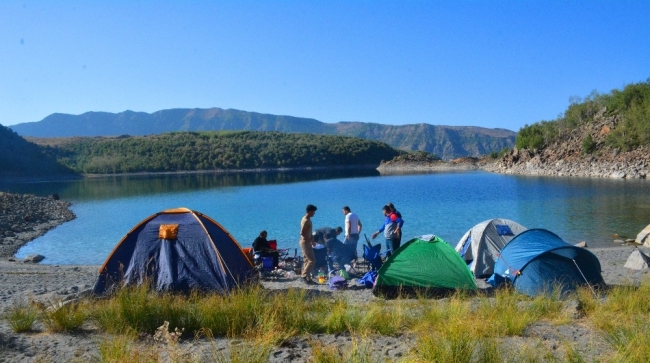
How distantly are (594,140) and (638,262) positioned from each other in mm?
60373

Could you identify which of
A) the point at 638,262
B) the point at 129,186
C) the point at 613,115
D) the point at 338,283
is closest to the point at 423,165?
the point at 613,115

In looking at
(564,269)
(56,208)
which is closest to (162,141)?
(56,208)

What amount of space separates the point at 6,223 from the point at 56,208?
10.8 meters

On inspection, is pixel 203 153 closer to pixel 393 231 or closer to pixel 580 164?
pixel 580 164

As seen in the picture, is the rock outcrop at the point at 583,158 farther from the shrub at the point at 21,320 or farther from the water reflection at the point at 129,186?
the shrub at the point at 21,320

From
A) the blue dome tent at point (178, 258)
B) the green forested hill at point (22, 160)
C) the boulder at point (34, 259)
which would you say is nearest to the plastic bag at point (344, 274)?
the blue dome tent at point (178, 258)

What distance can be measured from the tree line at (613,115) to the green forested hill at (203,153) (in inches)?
1904

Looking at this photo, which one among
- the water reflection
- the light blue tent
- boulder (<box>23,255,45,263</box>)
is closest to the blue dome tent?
the light blue tent

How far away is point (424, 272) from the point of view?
9.62 meters

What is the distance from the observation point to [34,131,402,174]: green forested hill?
350 feet

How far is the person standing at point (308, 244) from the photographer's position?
10578 millimetres

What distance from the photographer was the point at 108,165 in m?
106

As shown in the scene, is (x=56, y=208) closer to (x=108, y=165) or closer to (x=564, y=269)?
(x=564, y=269)

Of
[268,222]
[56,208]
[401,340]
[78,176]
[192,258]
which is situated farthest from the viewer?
[78,176]
